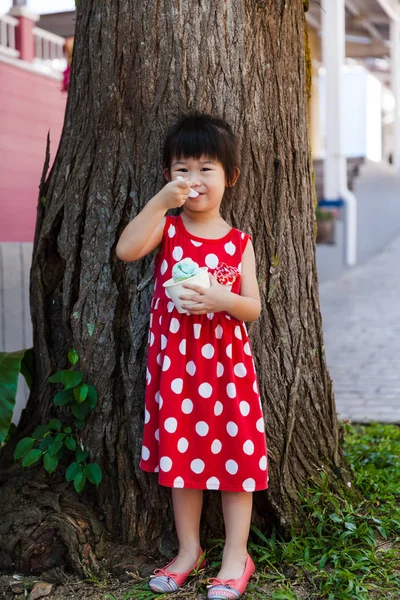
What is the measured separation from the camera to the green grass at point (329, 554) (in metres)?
2.61

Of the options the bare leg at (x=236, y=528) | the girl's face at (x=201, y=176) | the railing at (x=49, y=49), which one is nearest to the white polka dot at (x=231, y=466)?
the bare leg at (x=236, y=528)

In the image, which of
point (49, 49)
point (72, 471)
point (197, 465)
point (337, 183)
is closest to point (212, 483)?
point (197, 465)

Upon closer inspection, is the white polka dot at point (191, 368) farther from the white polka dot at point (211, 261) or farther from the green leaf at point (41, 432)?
the green leaf at point (41, 432)

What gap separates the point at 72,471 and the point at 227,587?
0.68 metres

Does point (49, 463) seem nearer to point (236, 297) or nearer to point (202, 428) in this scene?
point (202, 428)

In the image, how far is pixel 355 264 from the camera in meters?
13.5

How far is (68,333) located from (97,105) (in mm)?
854

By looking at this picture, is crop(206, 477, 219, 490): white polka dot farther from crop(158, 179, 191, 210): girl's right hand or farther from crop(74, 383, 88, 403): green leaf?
crop(158, 179, 191, 210): girl's right hand

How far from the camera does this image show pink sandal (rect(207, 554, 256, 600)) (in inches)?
101

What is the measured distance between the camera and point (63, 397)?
289cm

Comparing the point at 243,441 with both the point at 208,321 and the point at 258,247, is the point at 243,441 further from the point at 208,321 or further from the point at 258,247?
Result: the point at 258,247

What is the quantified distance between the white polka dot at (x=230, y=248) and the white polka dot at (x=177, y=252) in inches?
6.1

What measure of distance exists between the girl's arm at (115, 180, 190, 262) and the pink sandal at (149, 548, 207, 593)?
41.7 inches

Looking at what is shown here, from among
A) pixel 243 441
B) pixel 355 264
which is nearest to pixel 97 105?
pixel 243 441
